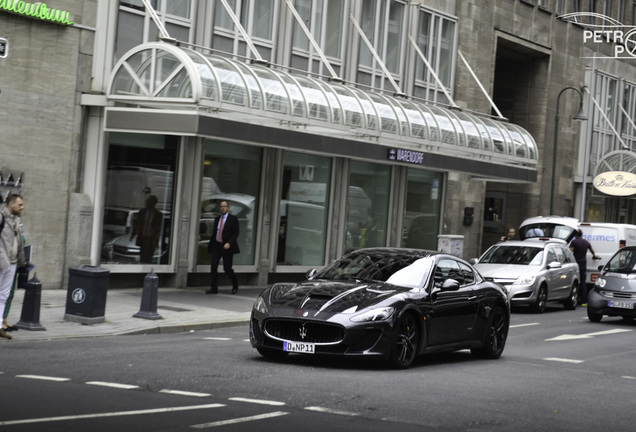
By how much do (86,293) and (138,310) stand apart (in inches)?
93.0

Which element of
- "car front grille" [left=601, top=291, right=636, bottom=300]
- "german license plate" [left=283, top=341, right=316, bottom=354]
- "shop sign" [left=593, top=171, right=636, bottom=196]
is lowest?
"german license plate" [left=283, top=341, right=316, bottom=354]

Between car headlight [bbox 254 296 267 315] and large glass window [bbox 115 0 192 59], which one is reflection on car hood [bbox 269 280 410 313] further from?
large glass window [bbox 115 0 192 59]

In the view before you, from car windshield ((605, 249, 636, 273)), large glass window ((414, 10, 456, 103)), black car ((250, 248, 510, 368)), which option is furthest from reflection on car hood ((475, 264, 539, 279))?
black car ((250, 248, 510, 368))

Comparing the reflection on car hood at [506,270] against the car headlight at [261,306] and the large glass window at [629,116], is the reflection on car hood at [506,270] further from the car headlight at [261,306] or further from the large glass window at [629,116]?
the large glass window at [629,116]

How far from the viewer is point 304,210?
1081 inches

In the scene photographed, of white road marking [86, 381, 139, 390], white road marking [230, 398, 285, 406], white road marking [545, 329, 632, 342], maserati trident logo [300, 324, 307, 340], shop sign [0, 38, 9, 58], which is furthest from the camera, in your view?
shop sign [0, 38, 9, 58]

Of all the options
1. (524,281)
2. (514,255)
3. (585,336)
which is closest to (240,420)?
(585,336)

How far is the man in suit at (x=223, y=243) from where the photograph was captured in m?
22.3

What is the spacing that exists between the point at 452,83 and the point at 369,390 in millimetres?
24714

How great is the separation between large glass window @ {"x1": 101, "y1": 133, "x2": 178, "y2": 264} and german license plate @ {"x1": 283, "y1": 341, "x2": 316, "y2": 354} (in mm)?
10581

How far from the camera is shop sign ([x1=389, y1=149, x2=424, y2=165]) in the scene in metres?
26.1

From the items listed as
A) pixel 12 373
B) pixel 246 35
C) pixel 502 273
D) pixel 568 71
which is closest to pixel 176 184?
pixel 246 35

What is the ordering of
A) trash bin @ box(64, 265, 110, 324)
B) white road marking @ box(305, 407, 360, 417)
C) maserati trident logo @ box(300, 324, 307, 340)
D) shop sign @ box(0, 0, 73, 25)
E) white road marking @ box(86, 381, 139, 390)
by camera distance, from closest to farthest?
white road marking @ box(305, 407, 360, 417), white road marking @ box(86, 381, 139, 390), maserati trident logo @ box(300, 324, 307, 340), trash bin @ box(64, 265, 110, 324), shop sign @ box(0, 0, 73, 25)

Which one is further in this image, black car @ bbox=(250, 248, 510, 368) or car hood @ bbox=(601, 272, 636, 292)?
car hood @ bbox=(601, 272, 636, 292)
